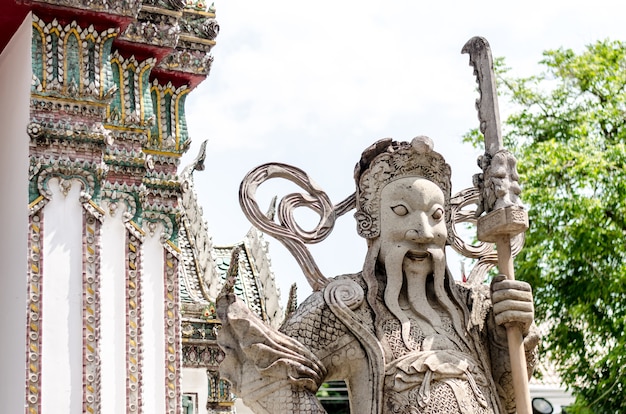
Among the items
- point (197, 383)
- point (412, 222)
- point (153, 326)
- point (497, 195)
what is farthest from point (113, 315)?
point (197, 383)

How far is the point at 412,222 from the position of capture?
491cm

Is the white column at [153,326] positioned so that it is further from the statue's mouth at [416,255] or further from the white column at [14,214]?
the statue's mouth at [416,255]

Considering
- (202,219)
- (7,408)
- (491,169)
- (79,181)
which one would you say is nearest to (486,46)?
(491,169)

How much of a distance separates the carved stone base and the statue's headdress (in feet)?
0.86

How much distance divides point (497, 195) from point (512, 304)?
1.45 ft

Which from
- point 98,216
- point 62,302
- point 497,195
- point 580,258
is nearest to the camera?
point 497,195

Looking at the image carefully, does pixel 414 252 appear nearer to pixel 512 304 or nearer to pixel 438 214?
pixel 438 214

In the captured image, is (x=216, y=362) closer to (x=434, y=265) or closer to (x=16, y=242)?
(x=16, y=242)

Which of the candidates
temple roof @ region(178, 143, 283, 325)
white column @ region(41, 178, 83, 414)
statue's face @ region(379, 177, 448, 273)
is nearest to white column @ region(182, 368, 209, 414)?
temple roof @ region(178, 143, 283, 325)

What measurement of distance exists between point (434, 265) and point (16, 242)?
3.44 meters

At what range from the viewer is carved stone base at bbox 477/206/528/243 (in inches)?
189

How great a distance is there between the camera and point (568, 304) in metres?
12.8

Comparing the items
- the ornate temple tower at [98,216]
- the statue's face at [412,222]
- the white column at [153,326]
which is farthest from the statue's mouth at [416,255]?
the white column at [153,326]

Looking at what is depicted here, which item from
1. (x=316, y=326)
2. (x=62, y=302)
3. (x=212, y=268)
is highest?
(x=212, y=268)
